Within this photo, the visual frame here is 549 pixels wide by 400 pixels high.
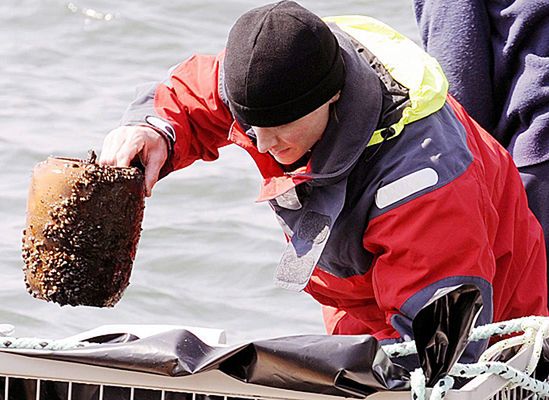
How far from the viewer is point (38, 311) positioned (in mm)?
3732

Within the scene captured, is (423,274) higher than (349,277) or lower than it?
higher

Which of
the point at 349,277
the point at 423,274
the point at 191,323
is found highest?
the point at 423,274

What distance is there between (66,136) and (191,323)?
1537mm

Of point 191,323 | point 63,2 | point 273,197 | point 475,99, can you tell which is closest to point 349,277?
point 273,197

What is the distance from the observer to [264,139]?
1.94 meters

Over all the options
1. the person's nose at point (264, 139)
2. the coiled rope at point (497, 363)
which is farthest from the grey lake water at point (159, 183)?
the coiled rope at point (497, 363)

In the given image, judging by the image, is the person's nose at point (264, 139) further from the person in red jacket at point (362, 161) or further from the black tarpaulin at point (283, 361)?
the black tarpaulin at point (283, 361)

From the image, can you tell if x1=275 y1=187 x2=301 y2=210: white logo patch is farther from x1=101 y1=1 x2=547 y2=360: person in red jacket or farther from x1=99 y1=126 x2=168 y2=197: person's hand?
x1=99 y1=126 x2=168 y2=197: person's hand

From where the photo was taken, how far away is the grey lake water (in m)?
3.82

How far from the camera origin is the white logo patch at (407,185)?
190cm

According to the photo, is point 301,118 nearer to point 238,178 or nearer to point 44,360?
point 44,360

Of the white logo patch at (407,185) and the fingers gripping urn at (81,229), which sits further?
the white logo patch at (407,185)

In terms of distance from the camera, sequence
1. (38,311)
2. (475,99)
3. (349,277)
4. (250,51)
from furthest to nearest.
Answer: (38,311) → (475,99) → (349,277) → (250,51)

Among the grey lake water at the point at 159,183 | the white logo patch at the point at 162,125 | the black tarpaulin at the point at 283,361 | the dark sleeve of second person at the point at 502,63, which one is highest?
the black tarpaulin at the point at 283,361
